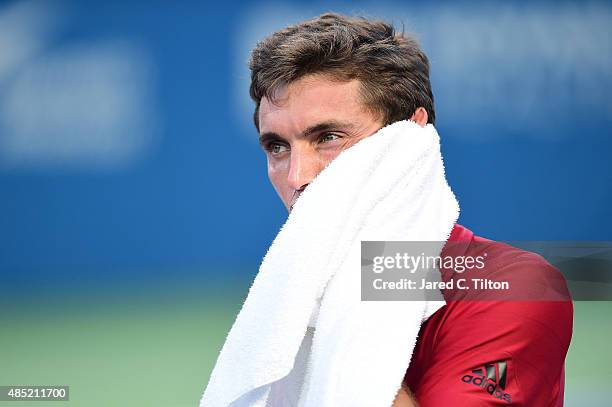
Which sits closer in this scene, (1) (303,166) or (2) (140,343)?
(1) (303,166)

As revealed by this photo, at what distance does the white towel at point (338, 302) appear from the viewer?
3.02 feet

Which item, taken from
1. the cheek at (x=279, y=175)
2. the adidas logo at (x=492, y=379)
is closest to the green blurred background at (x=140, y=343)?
the cheek at (x=279, y=175)

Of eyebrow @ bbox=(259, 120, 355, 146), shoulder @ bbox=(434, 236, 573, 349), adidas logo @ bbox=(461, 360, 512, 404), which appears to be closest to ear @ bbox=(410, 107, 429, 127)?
eyebrow @ bbox=(259, 120, 355, 146)

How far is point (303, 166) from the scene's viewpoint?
3.87 feet

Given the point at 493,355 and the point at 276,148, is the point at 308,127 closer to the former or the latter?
the point at 276,148

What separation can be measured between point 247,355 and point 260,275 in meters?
0.10

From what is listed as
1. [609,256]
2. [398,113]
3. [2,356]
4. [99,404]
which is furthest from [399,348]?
[609,256]

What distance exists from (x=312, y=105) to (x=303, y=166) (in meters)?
0.09

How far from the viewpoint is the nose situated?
45.6 inches

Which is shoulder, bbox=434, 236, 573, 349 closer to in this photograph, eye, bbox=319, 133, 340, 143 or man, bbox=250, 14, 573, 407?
man, bbox=250, 14, 573, 407

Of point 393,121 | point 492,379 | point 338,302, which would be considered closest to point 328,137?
point 393,121

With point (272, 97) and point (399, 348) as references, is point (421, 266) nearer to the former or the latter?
point (399, 348)

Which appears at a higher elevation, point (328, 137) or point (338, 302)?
point (328, 137)

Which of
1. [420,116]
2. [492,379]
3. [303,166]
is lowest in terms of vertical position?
[492,379]
